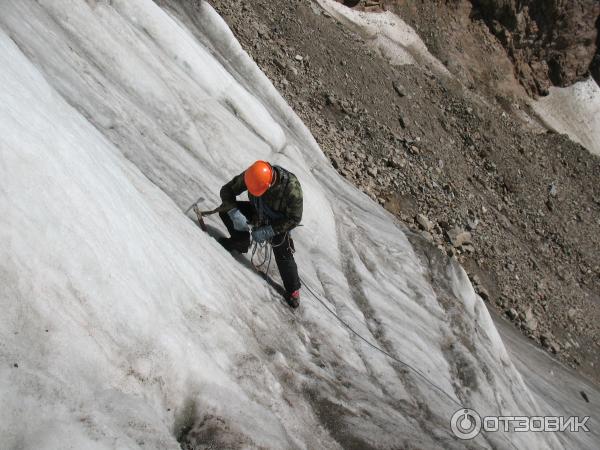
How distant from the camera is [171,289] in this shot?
5.57 metres

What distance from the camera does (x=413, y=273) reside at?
39.8 feet

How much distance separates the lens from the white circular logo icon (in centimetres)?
846

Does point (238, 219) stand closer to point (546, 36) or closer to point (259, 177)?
point (259, 177)

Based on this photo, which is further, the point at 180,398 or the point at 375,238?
the point at 375,238

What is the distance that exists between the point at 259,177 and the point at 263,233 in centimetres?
91

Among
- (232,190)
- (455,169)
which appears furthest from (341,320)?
(455,169)

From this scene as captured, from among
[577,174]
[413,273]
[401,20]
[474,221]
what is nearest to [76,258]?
[413,273]

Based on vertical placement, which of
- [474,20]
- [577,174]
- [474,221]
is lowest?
[474,221]

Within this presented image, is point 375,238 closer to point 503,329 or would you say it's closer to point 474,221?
point 503,329

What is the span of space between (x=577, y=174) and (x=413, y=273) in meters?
21.3

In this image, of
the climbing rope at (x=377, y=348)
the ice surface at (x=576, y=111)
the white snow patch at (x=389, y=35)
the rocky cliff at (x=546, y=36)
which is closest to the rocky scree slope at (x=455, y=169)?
the white snow patch at (x=389, y=35)

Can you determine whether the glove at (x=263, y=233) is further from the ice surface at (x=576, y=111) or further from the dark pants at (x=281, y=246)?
the ice surface at (x=576, y=111)

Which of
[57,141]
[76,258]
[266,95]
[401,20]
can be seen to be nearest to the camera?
[76,258]

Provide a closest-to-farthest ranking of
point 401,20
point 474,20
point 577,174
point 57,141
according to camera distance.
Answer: point 57,141 → point 577,174 → point 401,20 → point 474,20
